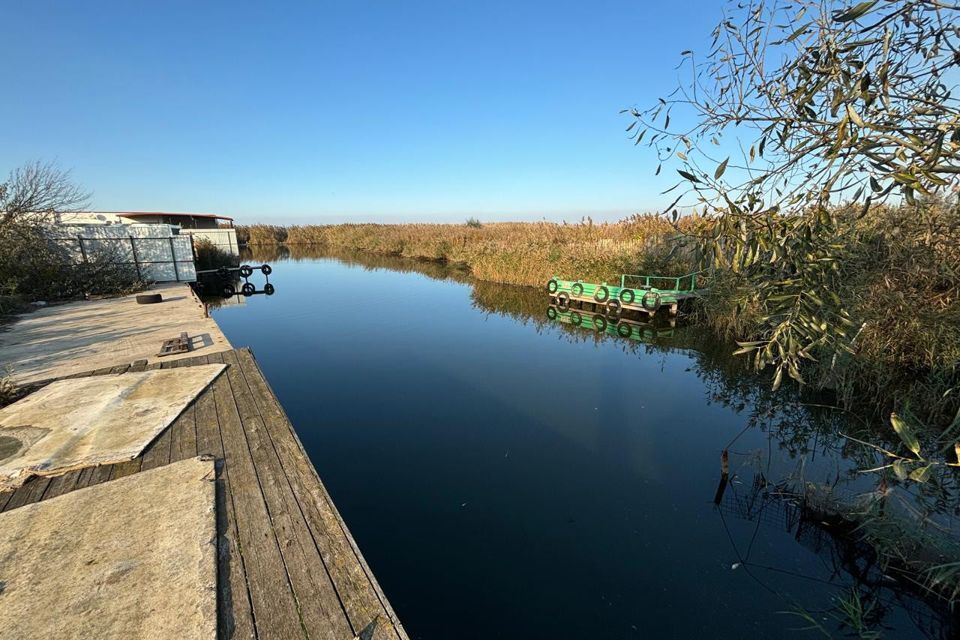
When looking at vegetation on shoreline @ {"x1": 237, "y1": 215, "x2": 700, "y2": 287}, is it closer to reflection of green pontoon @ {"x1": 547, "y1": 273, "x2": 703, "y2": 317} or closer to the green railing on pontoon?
the green railing on pontoon

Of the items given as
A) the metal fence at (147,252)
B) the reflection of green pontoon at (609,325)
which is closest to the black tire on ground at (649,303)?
the reflection of green pontoon at (609,325)

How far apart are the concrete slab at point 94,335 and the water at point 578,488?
5.60ft

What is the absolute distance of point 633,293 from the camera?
11.9 metres

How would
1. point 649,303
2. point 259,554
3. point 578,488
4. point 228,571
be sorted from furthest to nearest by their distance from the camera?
point 649,303
point 578,488
point 259,554
point 228,571

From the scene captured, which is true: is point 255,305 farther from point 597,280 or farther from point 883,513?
point 883,513

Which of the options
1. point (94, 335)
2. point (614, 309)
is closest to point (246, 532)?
point (94, 335)

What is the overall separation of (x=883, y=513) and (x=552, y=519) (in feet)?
9.47

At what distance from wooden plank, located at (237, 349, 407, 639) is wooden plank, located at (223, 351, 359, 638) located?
4cm

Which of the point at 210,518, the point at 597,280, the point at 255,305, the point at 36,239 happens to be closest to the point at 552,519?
the point at 210,518

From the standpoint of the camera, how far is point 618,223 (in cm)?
1938

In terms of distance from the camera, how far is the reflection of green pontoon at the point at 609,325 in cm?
1080

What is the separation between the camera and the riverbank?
182cm

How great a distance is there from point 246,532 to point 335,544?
1.80 ft

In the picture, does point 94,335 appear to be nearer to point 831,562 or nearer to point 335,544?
point 335,544
